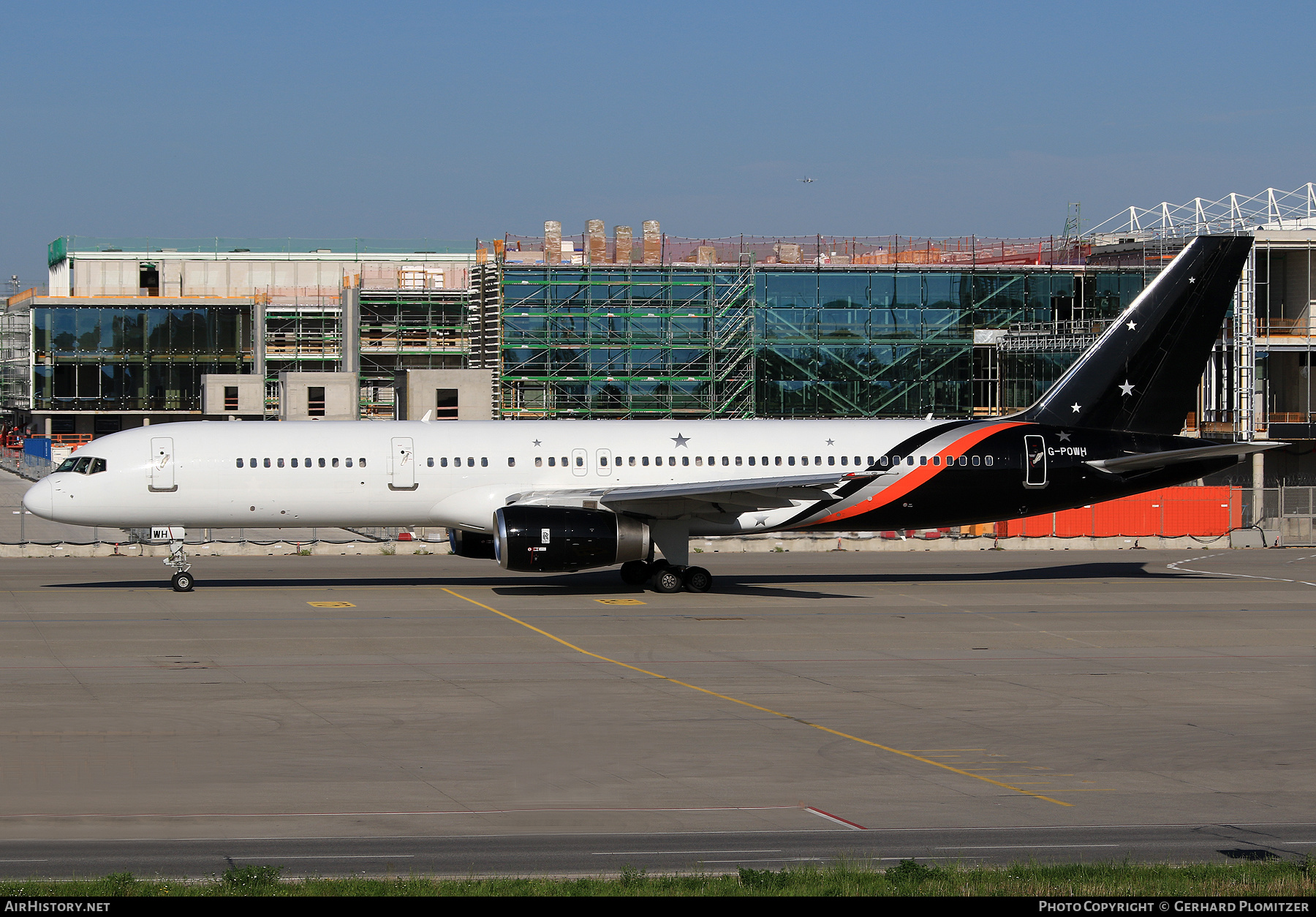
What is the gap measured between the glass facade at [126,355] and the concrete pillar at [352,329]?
1654 cm

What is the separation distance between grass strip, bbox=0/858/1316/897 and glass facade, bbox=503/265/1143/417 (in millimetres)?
57802

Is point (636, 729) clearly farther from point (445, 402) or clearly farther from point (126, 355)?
point (126, 355)

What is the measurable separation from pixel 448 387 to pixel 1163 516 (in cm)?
3099

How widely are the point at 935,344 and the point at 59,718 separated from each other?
2278 inches

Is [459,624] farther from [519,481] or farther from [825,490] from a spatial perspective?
[825,490]

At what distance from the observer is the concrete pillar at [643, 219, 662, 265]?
72312mm

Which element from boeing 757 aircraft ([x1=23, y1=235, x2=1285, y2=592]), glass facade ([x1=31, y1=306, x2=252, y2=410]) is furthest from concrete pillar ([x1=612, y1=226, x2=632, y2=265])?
glass facade ([x1=31, y1=306, x2=252, y2=410])

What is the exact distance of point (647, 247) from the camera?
239ft

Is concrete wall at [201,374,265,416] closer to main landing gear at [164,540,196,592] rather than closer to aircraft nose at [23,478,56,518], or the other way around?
main landing gear at [164,540,196,592]

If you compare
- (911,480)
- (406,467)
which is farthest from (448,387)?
(911,480)

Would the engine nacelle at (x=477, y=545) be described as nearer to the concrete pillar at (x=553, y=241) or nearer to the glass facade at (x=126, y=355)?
the concrete pillar at (x=553, y=241)

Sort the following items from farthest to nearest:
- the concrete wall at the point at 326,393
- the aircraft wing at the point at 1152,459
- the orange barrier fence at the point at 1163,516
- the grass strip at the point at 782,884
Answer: the concrete wall at the point at 326,393 → the orange barrier fence at the point at 1163,516 → the aircraft wing at the point at 1152,459 → the grass strip at the point at 782,884

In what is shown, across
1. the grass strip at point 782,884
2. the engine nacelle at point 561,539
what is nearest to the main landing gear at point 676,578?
the engine nacelle at point 561,539

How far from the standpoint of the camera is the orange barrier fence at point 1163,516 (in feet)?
161
